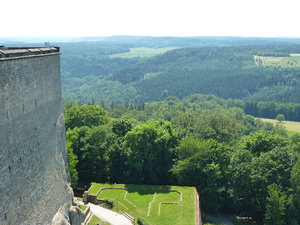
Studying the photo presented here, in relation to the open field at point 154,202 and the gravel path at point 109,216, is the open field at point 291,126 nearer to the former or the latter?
the open field at point 154,202

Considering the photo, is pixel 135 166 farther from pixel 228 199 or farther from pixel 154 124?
pixel 228 199

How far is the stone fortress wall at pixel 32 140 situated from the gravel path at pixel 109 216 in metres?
4.66

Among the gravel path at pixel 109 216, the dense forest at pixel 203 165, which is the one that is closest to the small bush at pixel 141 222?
the gravel path at pixel 109 216

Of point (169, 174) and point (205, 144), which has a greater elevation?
point (205, 144)

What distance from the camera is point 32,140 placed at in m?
22.3

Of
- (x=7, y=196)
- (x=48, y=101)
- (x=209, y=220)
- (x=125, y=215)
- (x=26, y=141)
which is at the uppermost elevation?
(x=48, y=101)

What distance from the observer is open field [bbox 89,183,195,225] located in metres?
34.6

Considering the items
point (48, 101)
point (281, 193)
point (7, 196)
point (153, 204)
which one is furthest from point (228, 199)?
point (7, 196)

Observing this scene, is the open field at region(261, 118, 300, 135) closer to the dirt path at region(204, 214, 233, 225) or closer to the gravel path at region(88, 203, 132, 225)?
the dirt path at region(204, 214, 233, 225)

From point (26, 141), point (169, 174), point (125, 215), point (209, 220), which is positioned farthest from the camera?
point (169, 174)

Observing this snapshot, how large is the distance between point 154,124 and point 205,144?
363 inches

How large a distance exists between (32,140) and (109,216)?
16.4m

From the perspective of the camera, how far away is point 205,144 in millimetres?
45375

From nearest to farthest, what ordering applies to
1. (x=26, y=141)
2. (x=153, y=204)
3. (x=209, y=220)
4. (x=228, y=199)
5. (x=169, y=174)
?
(x=26, y=141)
(x=153, y=204)
(x=209, y=220)
(x=228, y=199)
(x=169, y=174)
